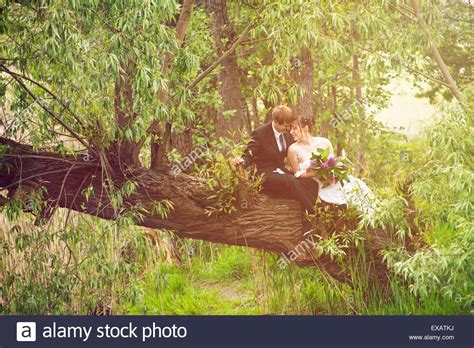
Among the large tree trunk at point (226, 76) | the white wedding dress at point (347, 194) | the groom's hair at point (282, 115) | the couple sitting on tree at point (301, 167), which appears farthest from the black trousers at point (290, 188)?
the large tree trunk at point (226, 76)

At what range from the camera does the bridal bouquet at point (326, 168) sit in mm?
6258

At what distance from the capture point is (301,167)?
255 inches

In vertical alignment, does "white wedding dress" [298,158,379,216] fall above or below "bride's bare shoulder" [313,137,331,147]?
below

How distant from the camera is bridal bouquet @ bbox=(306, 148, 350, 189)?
6.26 m

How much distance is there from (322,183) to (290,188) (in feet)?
0.94

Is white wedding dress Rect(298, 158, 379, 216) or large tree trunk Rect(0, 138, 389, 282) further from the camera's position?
white wedding dress Rect(298, 158, 379, 216)

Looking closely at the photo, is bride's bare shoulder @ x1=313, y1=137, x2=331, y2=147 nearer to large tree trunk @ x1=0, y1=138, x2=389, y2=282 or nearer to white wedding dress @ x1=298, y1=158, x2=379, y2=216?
white wedding dress @ x1=298, y1=158, x2=379, y2=216

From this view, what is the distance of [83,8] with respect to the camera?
475cm

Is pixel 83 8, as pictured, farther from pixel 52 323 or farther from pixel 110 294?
pixel 110 294

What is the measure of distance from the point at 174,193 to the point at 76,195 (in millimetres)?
774

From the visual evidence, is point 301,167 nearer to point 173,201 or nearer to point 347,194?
point 347,194

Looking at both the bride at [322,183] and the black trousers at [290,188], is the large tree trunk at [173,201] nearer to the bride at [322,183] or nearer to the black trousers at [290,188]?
the black trousers at [290,188]

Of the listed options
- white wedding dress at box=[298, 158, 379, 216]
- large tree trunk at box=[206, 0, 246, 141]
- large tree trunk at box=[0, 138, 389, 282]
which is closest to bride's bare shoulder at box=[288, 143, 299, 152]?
white wedding dress at box=[298, 158, 379, 216]

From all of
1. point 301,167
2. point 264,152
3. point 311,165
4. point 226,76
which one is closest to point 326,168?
point 311,165
